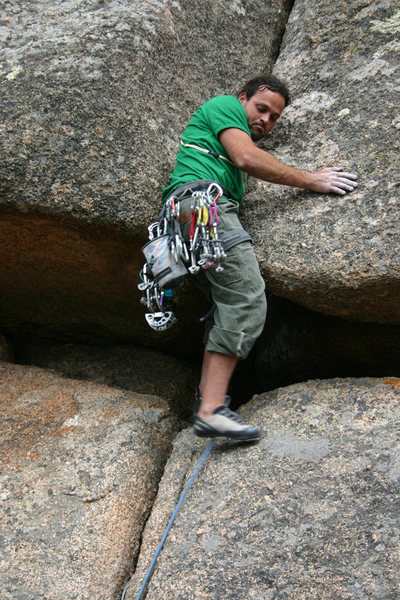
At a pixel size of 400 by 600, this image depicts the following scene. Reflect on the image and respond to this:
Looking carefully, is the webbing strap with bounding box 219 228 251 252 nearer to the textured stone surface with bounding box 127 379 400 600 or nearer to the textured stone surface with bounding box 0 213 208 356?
the textured stone surface with bounding box 0 213 208 356

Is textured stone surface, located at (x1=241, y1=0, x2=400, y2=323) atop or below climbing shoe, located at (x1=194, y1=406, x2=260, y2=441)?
atop

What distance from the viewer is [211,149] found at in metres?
2.90

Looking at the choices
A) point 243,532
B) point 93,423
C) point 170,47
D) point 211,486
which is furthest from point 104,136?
point 243,532

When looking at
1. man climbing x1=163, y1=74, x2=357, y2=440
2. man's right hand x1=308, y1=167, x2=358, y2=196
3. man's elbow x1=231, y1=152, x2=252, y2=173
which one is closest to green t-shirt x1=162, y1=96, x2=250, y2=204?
man climbing x1=163, y1=74, x2=357, y2=440

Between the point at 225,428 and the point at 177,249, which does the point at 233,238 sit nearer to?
the point at 177,249

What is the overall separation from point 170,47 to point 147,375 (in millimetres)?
1917

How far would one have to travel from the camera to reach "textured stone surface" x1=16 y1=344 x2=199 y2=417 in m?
3.65

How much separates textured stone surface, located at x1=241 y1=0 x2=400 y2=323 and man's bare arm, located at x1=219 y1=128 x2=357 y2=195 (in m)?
0.06

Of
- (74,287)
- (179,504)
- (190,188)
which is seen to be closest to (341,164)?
(190,188)

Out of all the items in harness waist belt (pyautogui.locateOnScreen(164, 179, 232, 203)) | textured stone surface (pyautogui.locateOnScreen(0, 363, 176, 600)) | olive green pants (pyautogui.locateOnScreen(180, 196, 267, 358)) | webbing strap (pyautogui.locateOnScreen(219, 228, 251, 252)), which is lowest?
textured stone surface (pyautogui.locateOnScreen(0, 363, 176, 600))

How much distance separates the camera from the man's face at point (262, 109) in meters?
3.10

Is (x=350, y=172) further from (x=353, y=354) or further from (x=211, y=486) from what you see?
(x=211, y=486)

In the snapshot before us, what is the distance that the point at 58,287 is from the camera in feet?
11.2

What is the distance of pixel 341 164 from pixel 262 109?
517 millimetres
